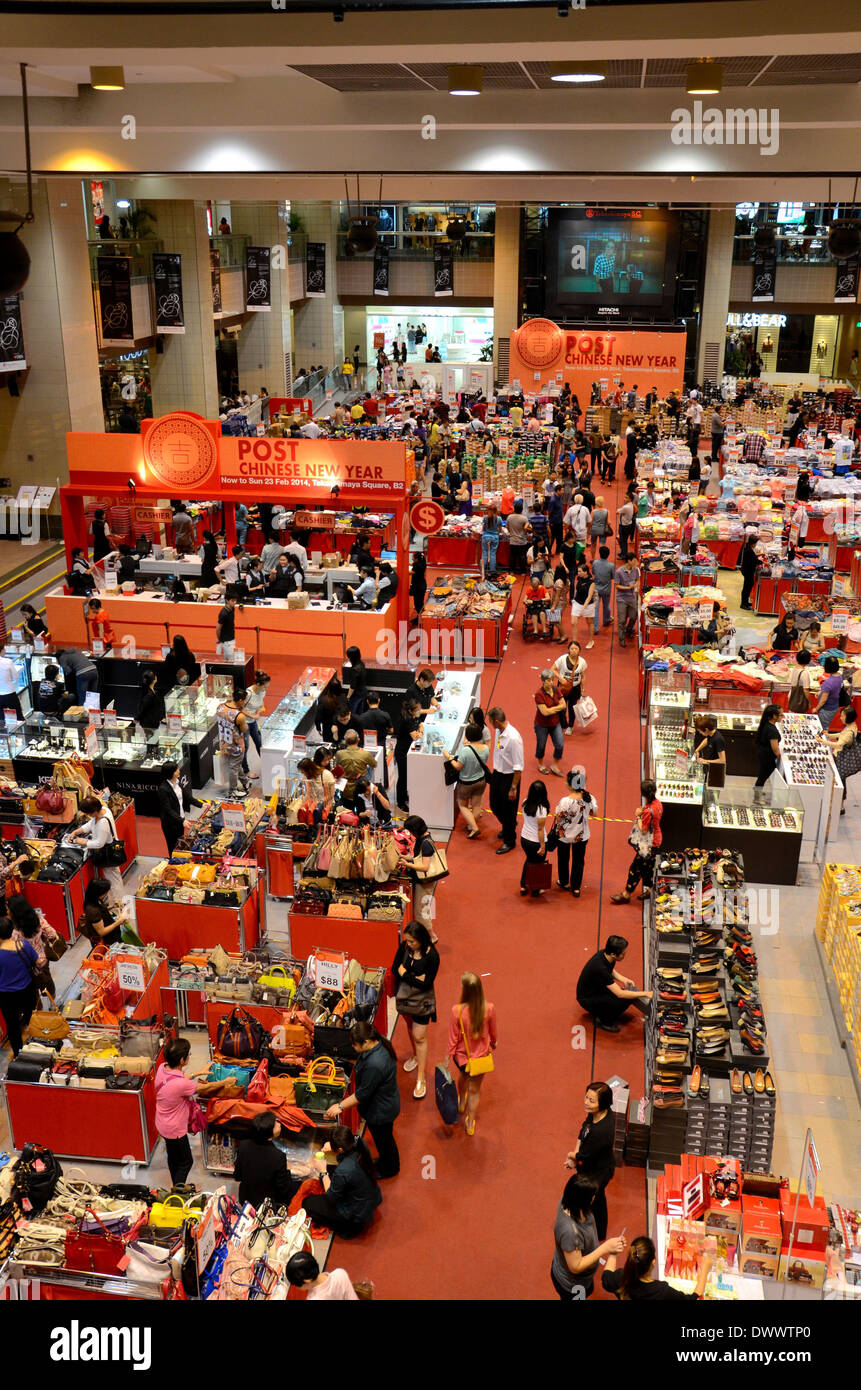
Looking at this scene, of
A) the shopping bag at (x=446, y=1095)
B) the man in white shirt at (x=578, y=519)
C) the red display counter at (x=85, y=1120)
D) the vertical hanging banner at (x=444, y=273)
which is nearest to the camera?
the red display counter at (x=85, y=1120)

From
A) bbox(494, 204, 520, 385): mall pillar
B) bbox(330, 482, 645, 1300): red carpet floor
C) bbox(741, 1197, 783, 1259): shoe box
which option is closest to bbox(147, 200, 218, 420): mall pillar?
bbox(494, 204, 520, 385): mall pillar

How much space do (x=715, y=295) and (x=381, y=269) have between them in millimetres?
10295

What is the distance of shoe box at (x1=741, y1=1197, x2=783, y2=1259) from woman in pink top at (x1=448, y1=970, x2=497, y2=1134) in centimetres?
192

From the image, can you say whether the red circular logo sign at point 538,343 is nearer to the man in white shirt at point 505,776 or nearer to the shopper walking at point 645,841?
the man in white shirt at point 505,776

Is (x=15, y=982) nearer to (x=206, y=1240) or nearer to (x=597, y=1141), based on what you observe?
(x=206, y=1240)

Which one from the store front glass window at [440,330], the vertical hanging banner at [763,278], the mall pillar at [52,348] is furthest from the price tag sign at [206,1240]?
the store front glass window at [440,330]

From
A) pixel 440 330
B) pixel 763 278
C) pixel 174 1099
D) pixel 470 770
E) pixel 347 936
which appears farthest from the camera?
pixel 440 330

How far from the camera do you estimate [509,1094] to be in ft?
26.5

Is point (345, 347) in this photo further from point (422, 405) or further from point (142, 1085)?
point (142, 1085)

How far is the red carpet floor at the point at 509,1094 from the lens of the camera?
21.9 feet

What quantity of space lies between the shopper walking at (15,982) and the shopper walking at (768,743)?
6748 millimetres

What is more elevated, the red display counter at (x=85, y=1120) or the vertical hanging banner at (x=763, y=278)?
the vertical hanging banner at (x=763, y=278)

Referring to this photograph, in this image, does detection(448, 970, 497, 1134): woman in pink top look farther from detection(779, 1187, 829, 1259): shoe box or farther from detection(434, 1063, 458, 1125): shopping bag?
detection(779, 1187, 829, 1259): shoe box

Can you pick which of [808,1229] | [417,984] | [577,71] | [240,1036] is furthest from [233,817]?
[577,71]
